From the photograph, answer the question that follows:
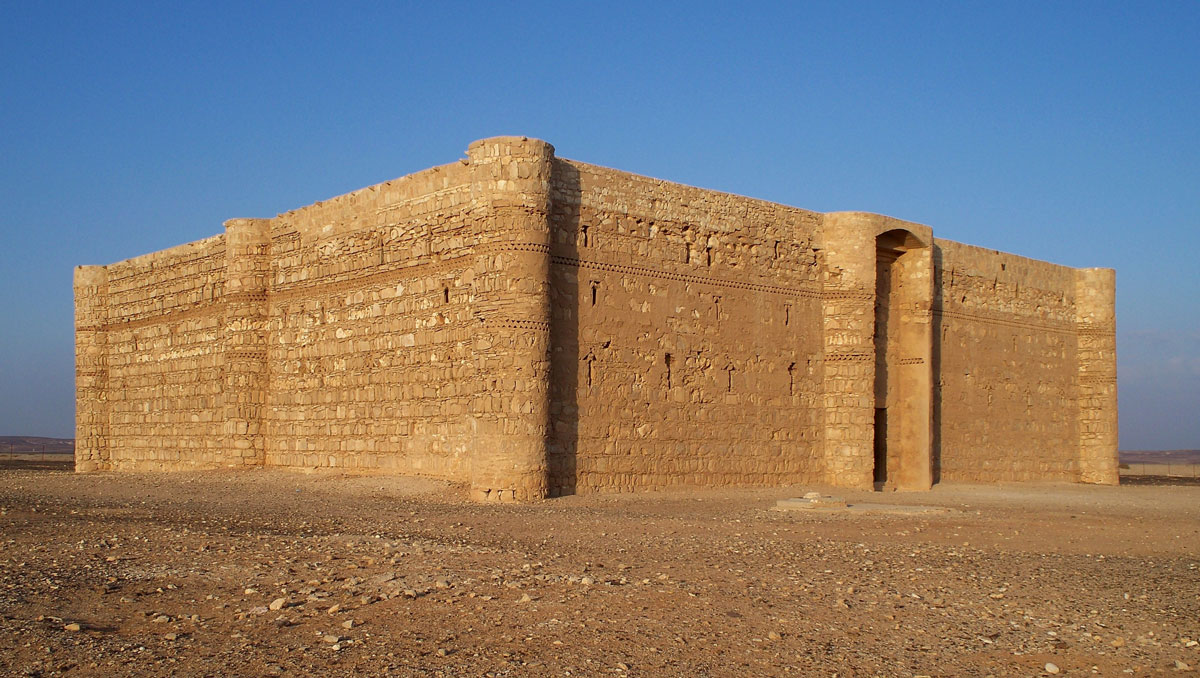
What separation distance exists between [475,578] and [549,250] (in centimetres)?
833

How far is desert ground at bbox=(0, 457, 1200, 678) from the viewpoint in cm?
588

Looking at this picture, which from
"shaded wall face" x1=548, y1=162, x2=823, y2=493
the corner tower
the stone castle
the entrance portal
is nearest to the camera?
the corner tower

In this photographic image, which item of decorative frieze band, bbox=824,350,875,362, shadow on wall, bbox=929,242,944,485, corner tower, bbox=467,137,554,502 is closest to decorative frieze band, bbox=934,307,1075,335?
shadow on wall, bbox=929,242,944,485

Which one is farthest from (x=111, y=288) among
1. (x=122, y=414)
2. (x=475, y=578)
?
(x=475, y=578)

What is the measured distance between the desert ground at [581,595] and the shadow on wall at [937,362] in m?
9.30

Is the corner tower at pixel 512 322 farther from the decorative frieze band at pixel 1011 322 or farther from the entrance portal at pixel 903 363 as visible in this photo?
the decorative frieze band at pixel 1011 322

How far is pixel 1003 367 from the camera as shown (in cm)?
2444

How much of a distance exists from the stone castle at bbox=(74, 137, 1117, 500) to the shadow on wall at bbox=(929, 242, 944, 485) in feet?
0.23

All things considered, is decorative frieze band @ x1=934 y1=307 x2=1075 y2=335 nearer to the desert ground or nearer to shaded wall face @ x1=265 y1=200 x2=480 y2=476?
the desert ground

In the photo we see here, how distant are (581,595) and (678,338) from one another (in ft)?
35.0

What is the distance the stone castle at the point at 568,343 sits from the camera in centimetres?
1572

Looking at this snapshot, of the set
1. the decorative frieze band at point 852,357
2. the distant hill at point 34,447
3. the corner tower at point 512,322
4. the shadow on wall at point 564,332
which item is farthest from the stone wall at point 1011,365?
the distant hill at point 34,447

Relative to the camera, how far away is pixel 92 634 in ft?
20.4

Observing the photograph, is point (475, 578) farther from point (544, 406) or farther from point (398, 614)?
point (544, 406)
